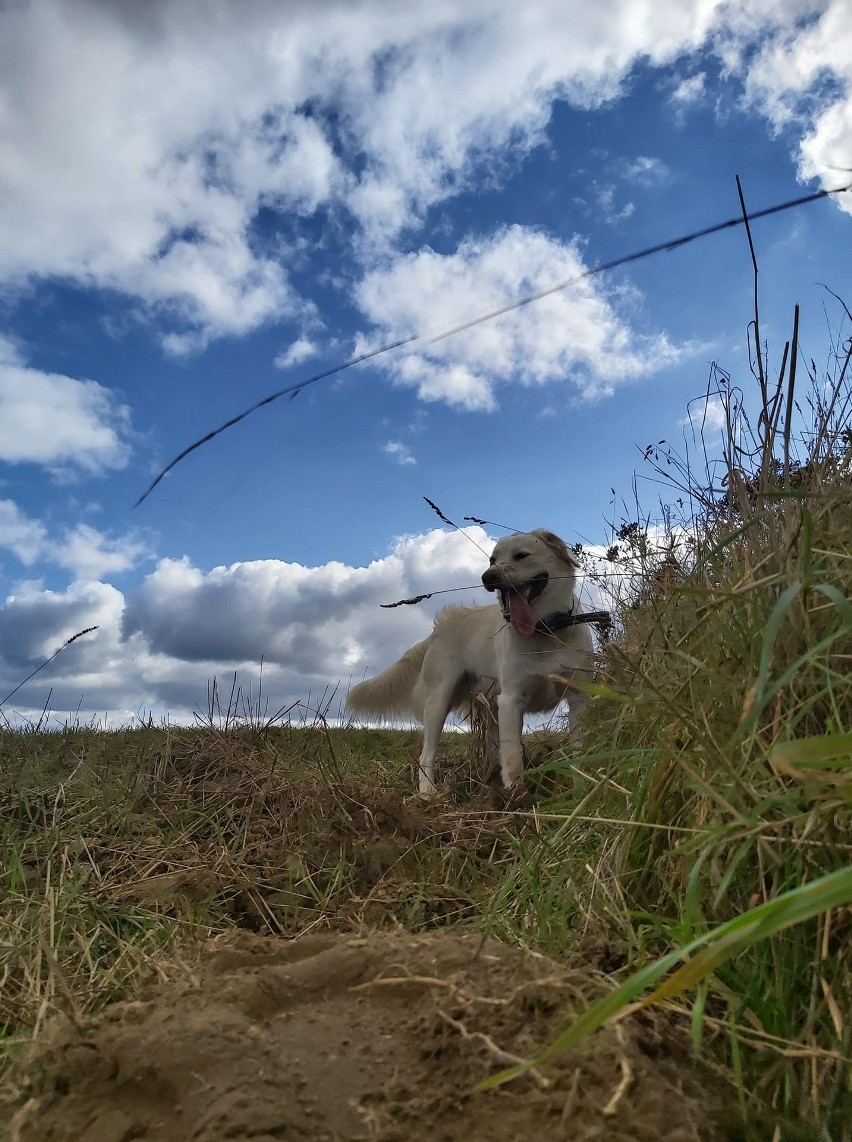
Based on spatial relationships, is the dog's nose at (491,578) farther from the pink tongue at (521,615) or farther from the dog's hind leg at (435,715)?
the dog's hind leg at (435,715)

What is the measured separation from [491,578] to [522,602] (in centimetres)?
28

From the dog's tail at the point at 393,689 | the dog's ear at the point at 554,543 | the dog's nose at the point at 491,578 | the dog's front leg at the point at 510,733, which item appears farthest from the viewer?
the dog's tail at the point at 393,689

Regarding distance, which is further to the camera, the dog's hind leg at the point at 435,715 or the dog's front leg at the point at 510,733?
the dog's hind leg at the point at 435,715

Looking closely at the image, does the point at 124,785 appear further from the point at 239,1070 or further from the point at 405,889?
the point at 239,1070

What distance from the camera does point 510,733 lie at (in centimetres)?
531

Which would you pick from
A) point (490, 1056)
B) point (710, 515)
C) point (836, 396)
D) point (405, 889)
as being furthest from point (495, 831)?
point (490, 1056)

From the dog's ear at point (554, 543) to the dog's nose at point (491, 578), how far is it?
0.54m

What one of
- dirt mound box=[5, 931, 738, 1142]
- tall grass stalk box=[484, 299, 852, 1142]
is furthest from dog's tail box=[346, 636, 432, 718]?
dirt mound box=[5, 931, 738, 1142]

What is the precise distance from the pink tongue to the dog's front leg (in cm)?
46

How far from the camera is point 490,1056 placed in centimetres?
100

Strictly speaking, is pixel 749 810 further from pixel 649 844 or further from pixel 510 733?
pixel 510 733

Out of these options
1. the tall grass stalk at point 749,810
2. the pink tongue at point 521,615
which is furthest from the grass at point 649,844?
the pink tongue at point 521,615

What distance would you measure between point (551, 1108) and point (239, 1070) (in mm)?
372

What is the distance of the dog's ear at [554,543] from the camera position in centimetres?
→ 611
